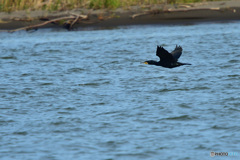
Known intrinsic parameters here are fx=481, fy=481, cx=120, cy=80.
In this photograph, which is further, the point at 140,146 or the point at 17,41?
the point at 17,41

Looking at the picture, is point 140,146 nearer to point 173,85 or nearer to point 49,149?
point 49,149

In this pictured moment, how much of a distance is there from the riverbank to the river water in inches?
101

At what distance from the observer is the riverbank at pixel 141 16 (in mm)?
20219

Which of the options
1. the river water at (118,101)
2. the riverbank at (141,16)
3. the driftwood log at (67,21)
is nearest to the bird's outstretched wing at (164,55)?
the river water at (118,101)

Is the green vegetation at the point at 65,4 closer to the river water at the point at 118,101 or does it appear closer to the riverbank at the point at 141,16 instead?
the riverbank at the point at 141,16

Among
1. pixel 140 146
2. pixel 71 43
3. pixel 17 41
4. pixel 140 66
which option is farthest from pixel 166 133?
pixel 17 41

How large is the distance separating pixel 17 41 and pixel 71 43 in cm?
245

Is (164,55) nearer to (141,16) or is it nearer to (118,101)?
(118,101)

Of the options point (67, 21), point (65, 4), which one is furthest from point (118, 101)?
point (65, 4)

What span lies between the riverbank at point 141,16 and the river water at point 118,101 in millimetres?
2554

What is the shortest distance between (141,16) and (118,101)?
11826 mm

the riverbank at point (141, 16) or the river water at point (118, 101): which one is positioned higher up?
the riverbank at point (141, 16)

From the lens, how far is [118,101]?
30.1 ft

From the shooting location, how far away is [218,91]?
32.0ft
